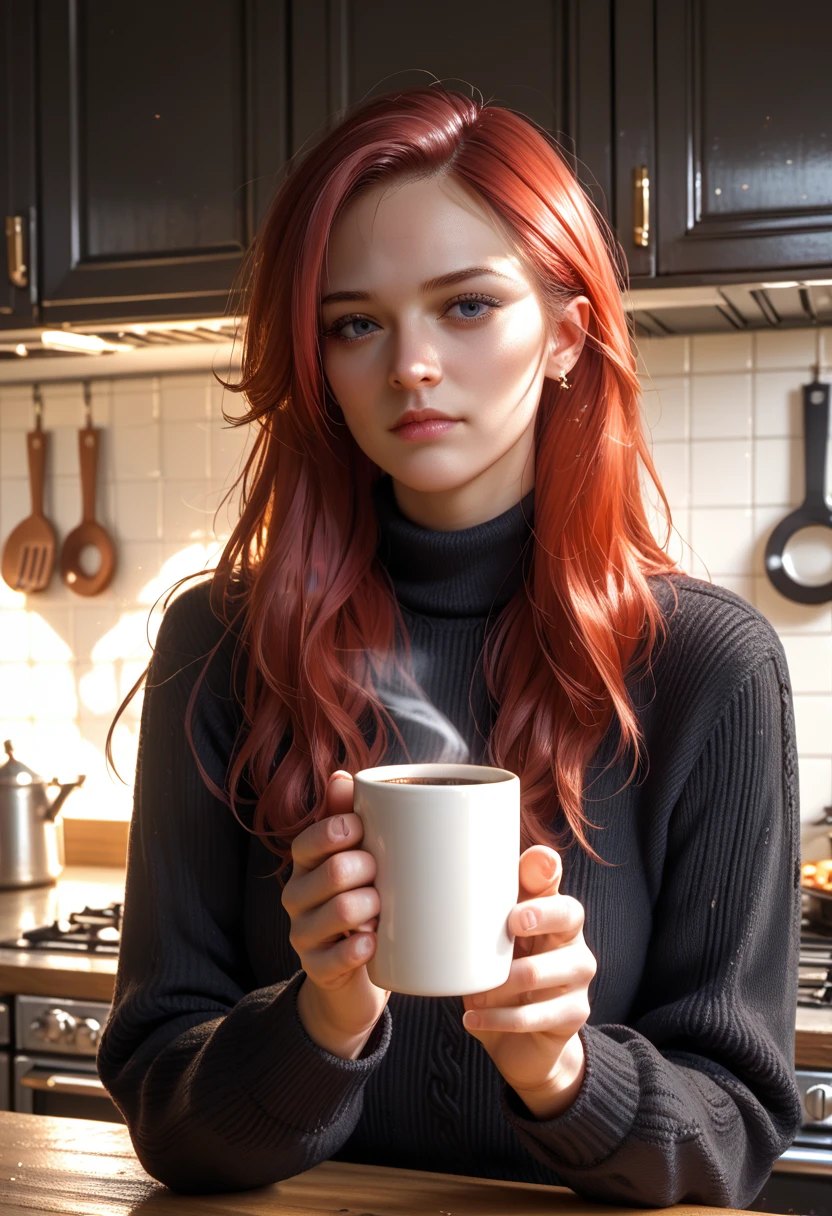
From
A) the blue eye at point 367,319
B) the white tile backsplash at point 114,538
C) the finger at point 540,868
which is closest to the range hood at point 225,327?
the white tile backsplash at point 114,538

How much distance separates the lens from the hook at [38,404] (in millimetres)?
2785

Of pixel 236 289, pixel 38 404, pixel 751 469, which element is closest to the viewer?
pixel 236 289

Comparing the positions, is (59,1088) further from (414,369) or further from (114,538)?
(414,369)

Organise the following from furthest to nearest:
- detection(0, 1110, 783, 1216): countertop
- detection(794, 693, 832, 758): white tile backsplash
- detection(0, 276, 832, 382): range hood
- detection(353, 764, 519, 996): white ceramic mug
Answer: detection(794, 693, 832, 758): white tile backsplash < detection(0, 276, 832, 382): range hood < detection(0, 1110, 783, 1216): countertop < detection(353, 764, 519, 996): white ceramic mug

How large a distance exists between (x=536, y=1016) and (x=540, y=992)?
0.02m

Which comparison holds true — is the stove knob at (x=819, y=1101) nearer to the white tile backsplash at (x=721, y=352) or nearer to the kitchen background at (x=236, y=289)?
the kitchen background at (x=236, y=289)

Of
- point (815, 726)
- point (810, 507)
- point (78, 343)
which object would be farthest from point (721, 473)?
point (78, 343)

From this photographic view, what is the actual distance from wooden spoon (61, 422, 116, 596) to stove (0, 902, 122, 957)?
0.78 metres

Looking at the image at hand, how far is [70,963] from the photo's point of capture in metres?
1.96

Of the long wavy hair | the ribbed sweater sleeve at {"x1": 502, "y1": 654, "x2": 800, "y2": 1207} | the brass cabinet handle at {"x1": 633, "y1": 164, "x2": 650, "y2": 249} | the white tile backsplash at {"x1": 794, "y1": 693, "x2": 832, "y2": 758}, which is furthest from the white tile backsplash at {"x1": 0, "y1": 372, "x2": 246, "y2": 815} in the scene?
the ribbed sweater sleeve at {"x1": 502, "y1": 654, "x2": 800, "y2": 1207}

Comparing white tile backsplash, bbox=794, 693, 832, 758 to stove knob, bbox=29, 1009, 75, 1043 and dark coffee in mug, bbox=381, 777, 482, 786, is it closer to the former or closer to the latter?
stove knob, bbox=29, 1009, 75, 1043

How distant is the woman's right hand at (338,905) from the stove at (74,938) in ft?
4.14

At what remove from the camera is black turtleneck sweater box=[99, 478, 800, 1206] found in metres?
0.87

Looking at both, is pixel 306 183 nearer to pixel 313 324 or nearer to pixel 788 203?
pixel 313 324
